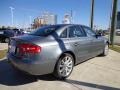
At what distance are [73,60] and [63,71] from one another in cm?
63

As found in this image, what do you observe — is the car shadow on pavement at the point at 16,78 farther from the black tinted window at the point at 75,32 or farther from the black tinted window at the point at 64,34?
the black tinted window at the point at 75,32

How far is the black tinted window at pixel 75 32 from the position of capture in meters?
5.65

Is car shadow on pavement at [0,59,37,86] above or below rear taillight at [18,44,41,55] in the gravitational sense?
below

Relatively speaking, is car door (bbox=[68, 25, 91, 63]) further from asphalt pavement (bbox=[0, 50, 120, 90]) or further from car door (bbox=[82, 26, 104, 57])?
asphalt pavement (bbox=[0, 50, 120, 90])

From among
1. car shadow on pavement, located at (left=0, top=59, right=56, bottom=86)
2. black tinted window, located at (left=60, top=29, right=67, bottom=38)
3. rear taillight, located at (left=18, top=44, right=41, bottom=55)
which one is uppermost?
black tinted window, located at (left=60, top=29, right=67, bottom=38)

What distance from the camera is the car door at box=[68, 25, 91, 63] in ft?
18.2

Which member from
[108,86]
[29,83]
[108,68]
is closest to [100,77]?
[108,86]

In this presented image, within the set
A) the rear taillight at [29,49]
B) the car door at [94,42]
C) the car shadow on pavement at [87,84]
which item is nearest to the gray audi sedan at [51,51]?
the rear taillight at [29,49]

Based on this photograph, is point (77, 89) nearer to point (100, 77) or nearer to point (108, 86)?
point (108, 86)

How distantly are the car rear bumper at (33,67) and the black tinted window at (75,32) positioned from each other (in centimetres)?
138

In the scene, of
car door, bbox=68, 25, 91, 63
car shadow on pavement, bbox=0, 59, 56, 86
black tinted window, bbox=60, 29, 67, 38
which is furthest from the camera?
car door, bbox=68, 25, 91, 63

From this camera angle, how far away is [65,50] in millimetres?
5102

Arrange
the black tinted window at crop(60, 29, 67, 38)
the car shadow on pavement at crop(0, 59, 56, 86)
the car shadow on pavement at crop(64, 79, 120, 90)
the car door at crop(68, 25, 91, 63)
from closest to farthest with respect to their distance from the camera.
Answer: the car shadow on pavement at crop(64, 79, 120, 90), the car shadow on pavement at crop(0, 59, 56, 86), the black tinted window at crop(60, 29, 67, 38), the car door at crop(68, 25, 91, 63)

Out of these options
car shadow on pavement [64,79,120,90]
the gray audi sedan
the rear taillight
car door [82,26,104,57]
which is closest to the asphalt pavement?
car shadow on pavement [64,79,120,90]
